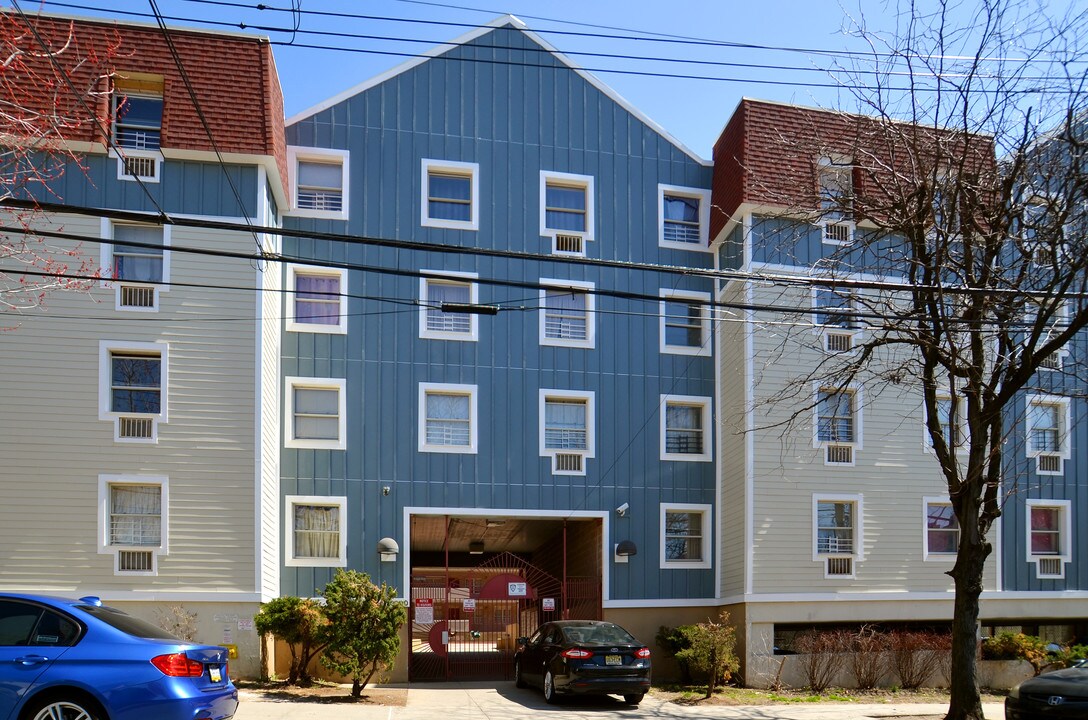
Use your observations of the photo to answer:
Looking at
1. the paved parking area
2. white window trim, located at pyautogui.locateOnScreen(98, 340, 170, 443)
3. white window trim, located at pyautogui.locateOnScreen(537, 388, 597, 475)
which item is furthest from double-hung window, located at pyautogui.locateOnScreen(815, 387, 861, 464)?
white window trim, located at pyautogui.locateOnScreen(98, 340, 170, 443)

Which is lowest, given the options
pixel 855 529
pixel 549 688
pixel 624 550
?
pixel 549 688

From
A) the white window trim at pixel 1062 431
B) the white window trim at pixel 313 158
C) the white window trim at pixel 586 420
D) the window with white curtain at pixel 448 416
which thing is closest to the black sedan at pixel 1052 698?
the white window trim at pixel 586 420

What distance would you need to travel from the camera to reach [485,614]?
22891mm

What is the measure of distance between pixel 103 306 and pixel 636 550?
12.1 m

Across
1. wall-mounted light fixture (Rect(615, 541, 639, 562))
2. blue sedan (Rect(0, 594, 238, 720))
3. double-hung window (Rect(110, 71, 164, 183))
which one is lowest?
wall-mounted light fixture (Rect(615, 541, 639, 562))

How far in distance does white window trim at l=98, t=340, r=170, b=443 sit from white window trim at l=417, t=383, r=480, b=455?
5.22 m

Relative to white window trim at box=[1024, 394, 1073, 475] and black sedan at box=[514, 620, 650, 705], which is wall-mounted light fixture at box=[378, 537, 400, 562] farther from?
white window trim at box=[1024, 394, 1073, 475]

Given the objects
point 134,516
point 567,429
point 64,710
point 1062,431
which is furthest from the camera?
point 1062,431

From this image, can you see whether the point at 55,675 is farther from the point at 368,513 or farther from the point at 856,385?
the point at 856,385

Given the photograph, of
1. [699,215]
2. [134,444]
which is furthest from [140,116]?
[699,215]

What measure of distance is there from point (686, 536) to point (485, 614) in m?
4.90

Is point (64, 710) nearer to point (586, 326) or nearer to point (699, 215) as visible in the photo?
point (586, 326)

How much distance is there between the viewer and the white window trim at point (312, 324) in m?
21.8

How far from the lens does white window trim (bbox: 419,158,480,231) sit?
22.7 meters
